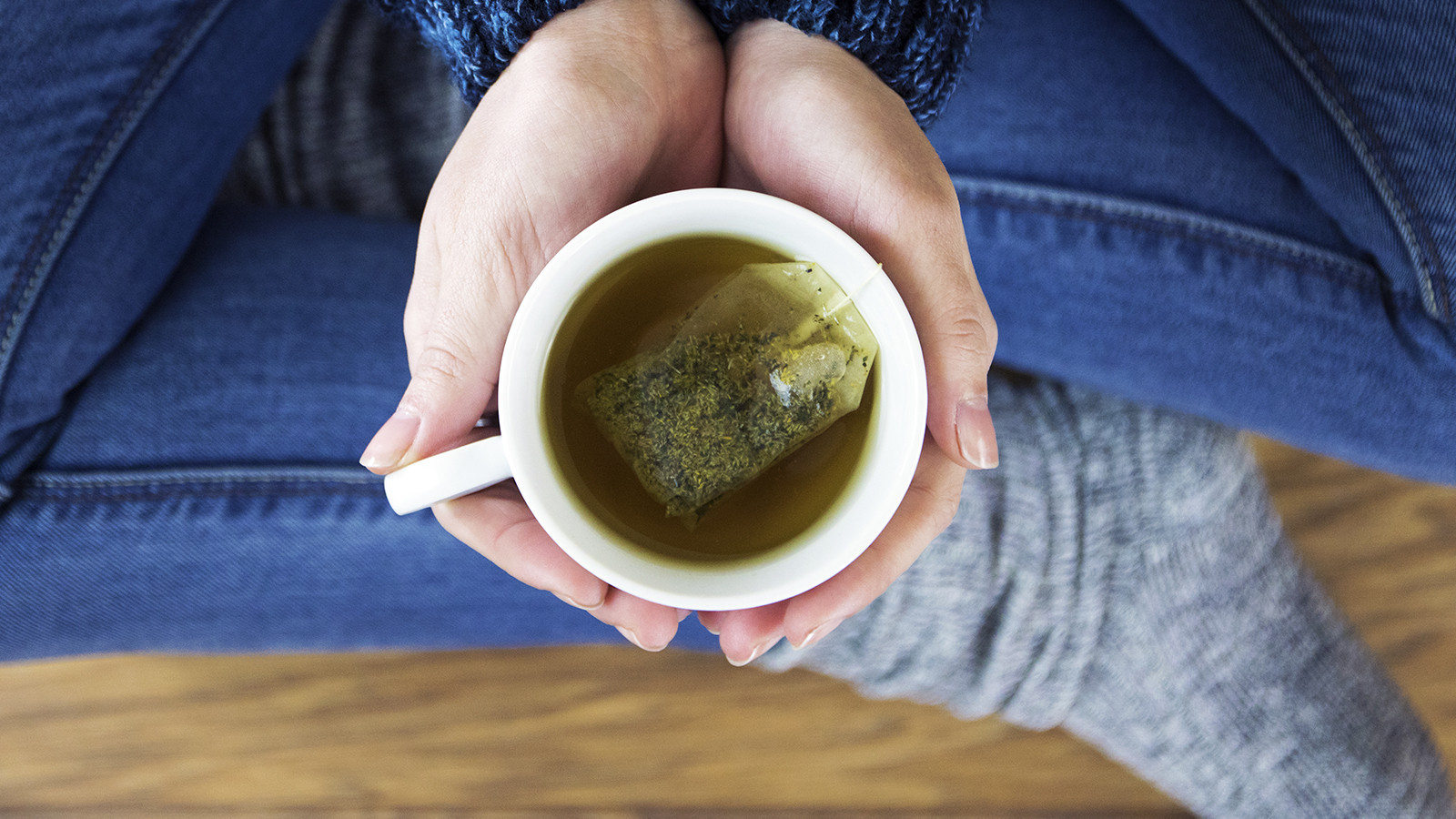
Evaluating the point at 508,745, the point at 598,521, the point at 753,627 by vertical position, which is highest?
the point at 598,521

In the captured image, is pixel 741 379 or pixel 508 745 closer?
pixel 741 379

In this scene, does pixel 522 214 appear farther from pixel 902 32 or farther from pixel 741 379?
pixel 902 32

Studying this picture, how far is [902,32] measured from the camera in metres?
0.73

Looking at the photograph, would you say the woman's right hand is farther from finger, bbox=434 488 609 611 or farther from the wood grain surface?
the wood grain surface

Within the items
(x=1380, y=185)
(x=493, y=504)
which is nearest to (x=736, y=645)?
(x=493, y=504)

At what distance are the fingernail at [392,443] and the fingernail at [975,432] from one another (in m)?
0.44

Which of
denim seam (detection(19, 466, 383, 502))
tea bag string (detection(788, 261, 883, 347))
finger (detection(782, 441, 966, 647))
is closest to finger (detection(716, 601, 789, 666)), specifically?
finger (detection(782, 441, 966, 647))

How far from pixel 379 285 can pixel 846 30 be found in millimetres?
620

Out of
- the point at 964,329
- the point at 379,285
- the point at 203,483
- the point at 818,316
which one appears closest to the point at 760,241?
Answer: the point at 818,316

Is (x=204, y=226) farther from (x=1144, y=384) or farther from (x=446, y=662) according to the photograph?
(x=1144, y=384)

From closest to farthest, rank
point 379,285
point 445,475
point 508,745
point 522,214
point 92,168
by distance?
point 445,475 → point 522,214 → point 92,168 → point 379,285 → point 508,745

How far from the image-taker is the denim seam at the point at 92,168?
0.87 metres

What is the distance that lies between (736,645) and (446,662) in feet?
2.40

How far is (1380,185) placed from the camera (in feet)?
2.95
